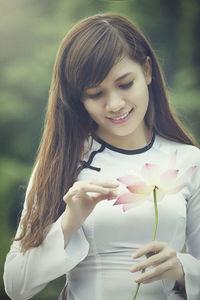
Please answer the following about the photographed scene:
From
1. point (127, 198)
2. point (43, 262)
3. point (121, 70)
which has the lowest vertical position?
point (43, 262)

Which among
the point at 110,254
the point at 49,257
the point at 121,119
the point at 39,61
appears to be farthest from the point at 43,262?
the point at 39,61

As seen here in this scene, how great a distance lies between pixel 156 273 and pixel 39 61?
55 centimetres

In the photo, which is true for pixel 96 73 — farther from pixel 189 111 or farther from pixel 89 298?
pixel 89 298

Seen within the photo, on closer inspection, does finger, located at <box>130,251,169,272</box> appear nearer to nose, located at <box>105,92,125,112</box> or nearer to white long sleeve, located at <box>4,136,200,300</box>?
white long sleeve, located at <box>4,136,200,300</box>

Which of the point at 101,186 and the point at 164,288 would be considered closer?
the point at 101,186

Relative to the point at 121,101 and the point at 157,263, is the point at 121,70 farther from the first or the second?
the point at 157,263

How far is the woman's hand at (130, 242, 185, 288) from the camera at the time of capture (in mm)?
934

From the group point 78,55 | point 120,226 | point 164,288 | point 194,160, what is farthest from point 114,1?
point 164,288

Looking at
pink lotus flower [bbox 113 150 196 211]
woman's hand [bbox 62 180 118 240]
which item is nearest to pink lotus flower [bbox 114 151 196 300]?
pink lotus flower [bbox 113 150 196 211]

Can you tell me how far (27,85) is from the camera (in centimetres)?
113

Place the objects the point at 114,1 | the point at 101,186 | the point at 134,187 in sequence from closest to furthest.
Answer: the point at 101,186
the point at 134,187
the point at 114,1

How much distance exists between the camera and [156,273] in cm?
95

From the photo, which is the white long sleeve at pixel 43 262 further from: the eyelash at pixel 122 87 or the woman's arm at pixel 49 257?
the eyelash at pixel 122 87

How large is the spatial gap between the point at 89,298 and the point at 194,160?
0.38m
